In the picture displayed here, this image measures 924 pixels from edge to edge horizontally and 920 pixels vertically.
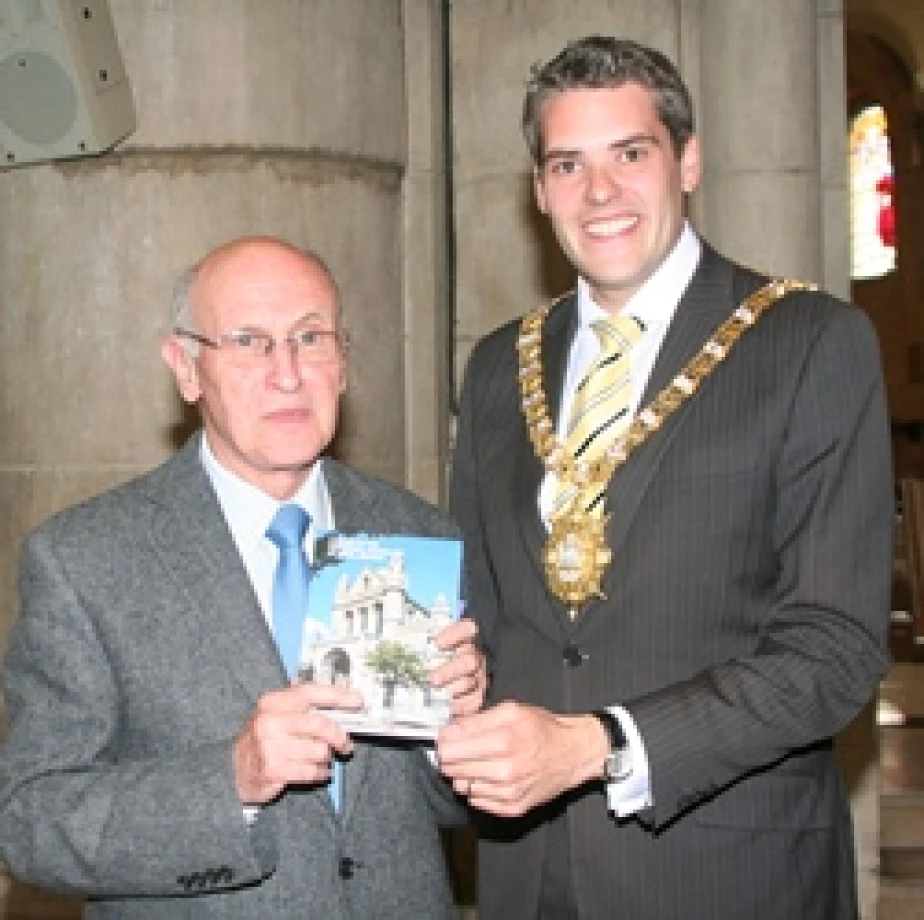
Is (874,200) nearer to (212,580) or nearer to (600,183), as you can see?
(600,183)

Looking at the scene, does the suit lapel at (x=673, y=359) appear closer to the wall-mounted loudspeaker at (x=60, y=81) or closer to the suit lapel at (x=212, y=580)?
the suit lapel at (x=212, y=580)

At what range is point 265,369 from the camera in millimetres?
2555

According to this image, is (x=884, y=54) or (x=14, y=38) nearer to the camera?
(x=14, y=38)

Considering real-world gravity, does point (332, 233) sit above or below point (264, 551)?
above

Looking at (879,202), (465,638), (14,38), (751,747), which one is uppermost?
(879,202)

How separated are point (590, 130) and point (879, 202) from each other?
21891 mm

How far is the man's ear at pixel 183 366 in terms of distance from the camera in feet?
8.66

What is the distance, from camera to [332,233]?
17.0 ft

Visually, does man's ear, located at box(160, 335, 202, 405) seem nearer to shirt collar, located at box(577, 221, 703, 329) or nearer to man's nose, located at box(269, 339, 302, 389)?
man's nose, located at box(269, 339, 302, 389)

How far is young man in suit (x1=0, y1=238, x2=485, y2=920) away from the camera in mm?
2354

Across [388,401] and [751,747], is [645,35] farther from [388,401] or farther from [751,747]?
[751,747]

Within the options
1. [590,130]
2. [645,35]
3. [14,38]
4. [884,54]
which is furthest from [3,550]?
[884,54]

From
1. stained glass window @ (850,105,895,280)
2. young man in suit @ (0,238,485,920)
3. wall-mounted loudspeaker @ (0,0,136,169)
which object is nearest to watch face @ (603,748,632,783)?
young man in suit @ (0,238,485,920)

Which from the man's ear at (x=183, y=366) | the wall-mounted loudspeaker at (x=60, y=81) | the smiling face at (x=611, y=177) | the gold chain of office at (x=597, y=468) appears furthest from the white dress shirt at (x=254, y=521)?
the wall-mounted loudspeaker at (x=60, y=81)
